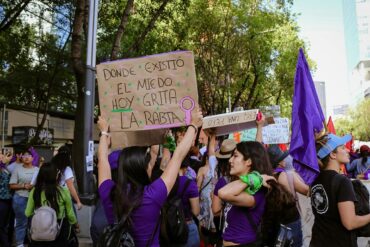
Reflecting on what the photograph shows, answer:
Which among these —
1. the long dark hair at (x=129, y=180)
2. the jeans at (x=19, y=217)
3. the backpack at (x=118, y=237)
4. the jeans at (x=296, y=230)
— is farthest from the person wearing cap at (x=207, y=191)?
the jeans at (x=19, y=217)

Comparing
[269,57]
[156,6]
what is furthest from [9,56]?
[269,57]

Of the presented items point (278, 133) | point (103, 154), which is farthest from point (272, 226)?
point (278, 133)

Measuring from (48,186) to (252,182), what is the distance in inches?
107

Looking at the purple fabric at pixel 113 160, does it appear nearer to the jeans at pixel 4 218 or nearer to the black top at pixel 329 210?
the black top at pixel 329 210

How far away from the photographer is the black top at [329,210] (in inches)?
128

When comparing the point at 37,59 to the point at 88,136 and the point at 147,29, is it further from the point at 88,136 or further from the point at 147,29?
the point at 88,136

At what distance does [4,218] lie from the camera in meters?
7.15

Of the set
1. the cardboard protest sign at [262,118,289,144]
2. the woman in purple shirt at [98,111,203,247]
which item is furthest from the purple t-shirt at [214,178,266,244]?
the cardboard protest sign at [262,118,289,144]

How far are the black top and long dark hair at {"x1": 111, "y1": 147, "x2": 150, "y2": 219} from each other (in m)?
1.33

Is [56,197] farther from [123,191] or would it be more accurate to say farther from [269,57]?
[269,57]

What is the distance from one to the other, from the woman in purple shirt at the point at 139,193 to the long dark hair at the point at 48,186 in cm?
202

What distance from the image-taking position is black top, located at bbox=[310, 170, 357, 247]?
3.25 meters

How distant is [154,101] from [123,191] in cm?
82

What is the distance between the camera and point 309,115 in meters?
3.83
